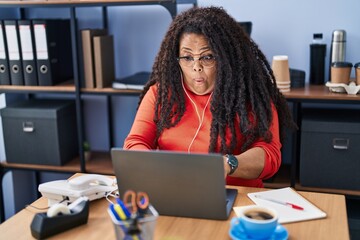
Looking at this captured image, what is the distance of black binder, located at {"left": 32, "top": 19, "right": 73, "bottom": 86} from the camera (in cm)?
241

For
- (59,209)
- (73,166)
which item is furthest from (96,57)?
(59,209)

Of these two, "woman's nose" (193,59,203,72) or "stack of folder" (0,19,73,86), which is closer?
"woman's nose" (193,59,203,72)

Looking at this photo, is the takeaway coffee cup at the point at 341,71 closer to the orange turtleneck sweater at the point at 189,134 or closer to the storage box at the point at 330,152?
the storage box at the point at 330,152

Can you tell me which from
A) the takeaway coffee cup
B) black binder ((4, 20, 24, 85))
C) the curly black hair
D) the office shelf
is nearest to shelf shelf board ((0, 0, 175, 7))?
the office shelf

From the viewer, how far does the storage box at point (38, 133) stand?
2.51 m

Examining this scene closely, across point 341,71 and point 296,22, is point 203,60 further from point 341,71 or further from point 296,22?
point 296,22

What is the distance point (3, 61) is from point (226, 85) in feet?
4.47

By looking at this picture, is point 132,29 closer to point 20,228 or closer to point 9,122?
point 9,122

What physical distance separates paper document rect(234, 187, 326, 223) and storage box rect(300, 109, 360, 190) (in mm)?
799

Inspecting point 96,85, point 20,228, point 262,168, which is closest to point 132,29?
point 96,85

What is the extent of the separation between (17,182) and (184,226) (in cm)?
191

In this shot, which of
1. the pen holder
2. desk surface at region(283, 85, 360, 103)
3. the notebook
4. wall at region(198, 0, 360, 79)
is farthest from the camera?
wall at region(198, 0, 360, 79)

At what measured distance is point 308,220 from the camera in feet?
4.07

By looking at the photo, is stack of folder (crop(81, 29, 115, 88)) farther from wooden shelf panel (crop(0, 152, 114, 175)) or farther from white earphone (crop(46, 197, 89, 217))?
white earphone (crop(46, 197, 89, 217))
